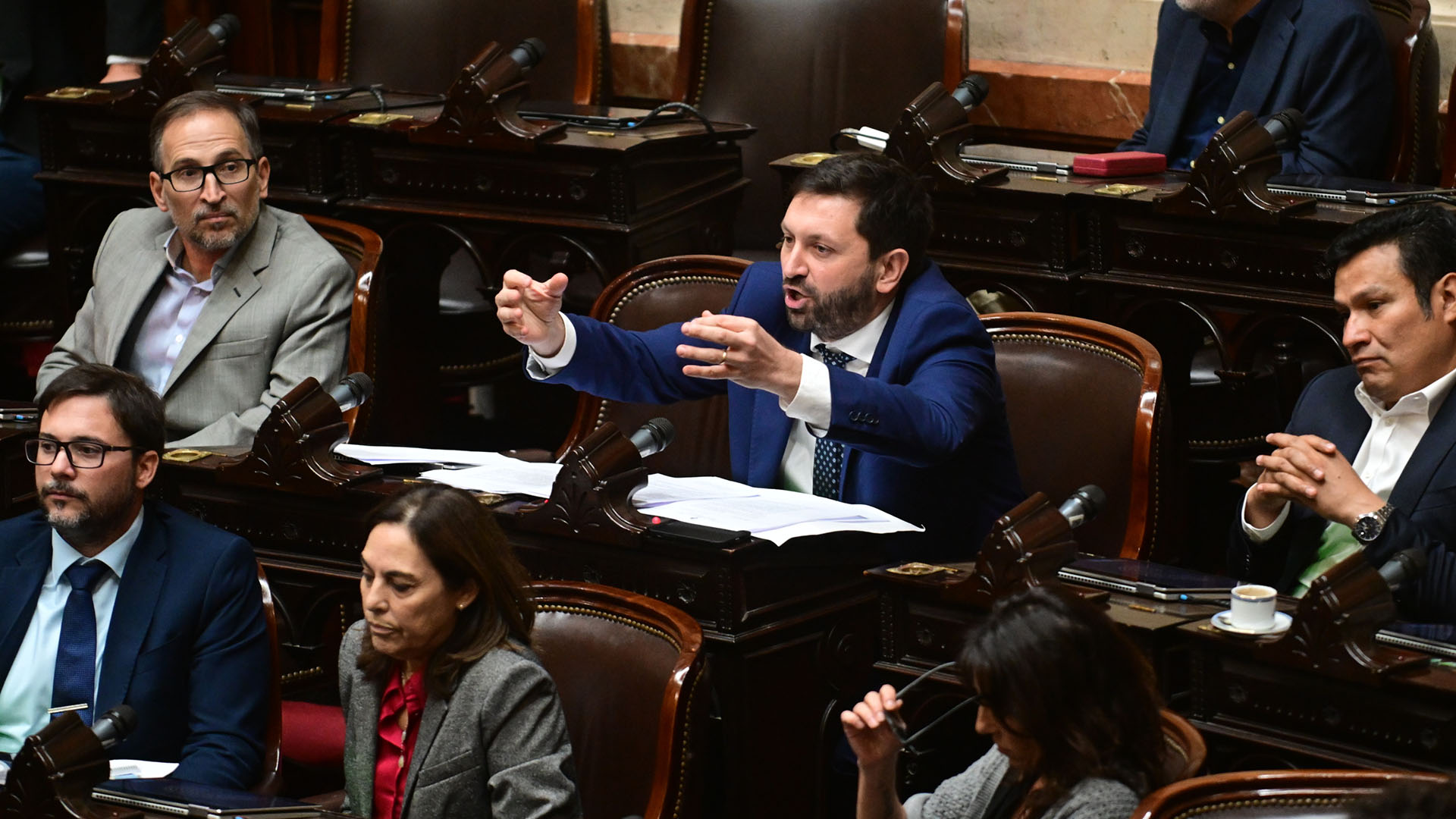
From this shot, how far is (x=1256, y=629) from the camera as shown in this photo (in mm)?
2387

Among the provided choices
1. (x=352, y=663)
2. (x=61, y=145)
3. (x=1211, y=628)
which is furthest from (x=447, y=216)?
(x=1211, y=628)

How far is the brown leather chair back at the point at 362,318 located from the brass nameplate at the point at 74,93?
0.94 meters

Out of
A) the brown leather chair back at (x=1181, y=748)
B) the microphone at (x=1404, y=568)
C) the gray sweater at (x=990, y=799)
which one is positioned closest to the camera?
the gray sweater at (x=990, y=799)

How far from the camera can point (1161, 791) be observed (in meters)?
1.95

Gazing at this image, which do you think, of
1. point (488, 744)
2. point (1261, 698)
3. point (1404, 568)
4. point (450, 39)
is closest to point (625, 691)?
point (488, 744)

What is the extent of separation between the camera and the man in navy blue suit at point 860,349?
10.0 ft

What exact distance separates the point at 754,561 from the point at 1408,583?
87 cm

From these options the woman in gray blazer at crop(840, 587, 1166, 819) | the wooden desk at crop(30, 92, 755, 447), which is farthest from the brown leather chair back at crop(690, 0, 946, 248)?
the woman in gray blazer at crop(840, 587, 1166, 819)

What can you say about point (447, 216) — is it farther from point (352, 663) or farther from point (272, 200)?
point (352, 663)

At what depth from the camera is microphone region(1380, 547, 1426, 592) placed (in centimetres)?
243

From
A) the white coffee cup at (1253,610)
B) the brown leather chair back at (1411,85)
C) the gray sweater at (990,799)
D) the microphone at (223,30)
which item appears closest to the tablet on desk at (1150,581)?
the white coffee cup at (1253,610)

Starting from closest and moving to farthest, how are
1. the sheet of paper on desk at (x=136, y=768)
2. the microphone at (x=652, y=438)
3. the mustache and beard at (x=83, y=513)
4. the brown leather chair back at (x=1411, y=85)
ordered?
1. the sheet of paper on desk at (x=136, y=768)
2. the mustache and beard at (x=83, y=513)
3. the microphone at (x=652, y=438)
4. the brown leather chair back at (x=1411, y=85)

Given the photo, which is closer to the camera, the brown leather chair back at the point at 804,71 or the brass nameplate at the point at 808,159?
Answer: the brass nameplate at the point at 808,159

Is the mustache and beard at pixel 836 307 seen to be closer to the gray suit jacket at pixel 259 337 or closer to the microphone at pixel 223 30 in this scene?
the gray suit jacket at pixel 259 337
